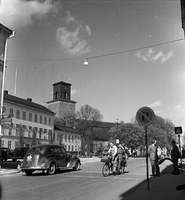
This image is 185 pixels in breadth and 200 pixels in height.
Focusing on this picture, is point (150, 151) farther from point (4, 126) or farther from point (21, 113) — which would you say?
point (21, 113)

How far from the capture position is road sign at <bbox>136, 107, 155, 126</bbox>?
28.5 feet

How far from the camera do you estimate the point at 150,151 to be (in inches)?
547

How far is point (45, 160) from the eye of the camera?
48.6ft

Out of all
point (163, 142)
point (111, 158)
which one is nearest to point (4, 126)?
point (111, 158)

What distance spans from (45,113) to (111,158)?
61.9m

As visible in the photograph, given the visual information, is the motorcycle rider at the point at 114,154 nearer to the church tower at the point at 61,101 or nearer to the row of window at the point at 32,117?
the row of window at the point at 32,117

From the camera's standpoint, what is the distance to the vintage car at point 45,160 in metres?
14.7

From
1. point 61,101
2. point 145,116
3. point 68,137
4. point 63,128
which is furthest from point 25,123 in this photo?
point 61,101

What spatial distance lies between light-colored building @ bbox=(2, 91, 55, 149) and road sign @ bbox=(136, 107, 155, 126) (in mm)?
51063

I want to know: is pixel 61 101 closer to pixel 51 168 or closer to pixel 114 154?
pixel 51 168

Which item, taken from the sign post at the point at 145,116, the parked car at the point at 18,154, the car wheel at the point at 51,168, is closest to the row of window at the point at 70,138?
the parked car at the point at 18,154

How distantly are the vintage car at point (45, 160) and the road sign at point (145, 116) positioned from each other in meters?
7.56

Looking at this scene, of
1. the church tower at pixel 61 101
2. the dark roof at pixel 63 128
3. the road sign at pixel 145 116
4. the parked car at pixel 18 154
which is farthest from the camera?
the church tower at pixel 61 101

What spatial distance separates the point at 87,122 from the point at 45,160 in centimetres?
6852
